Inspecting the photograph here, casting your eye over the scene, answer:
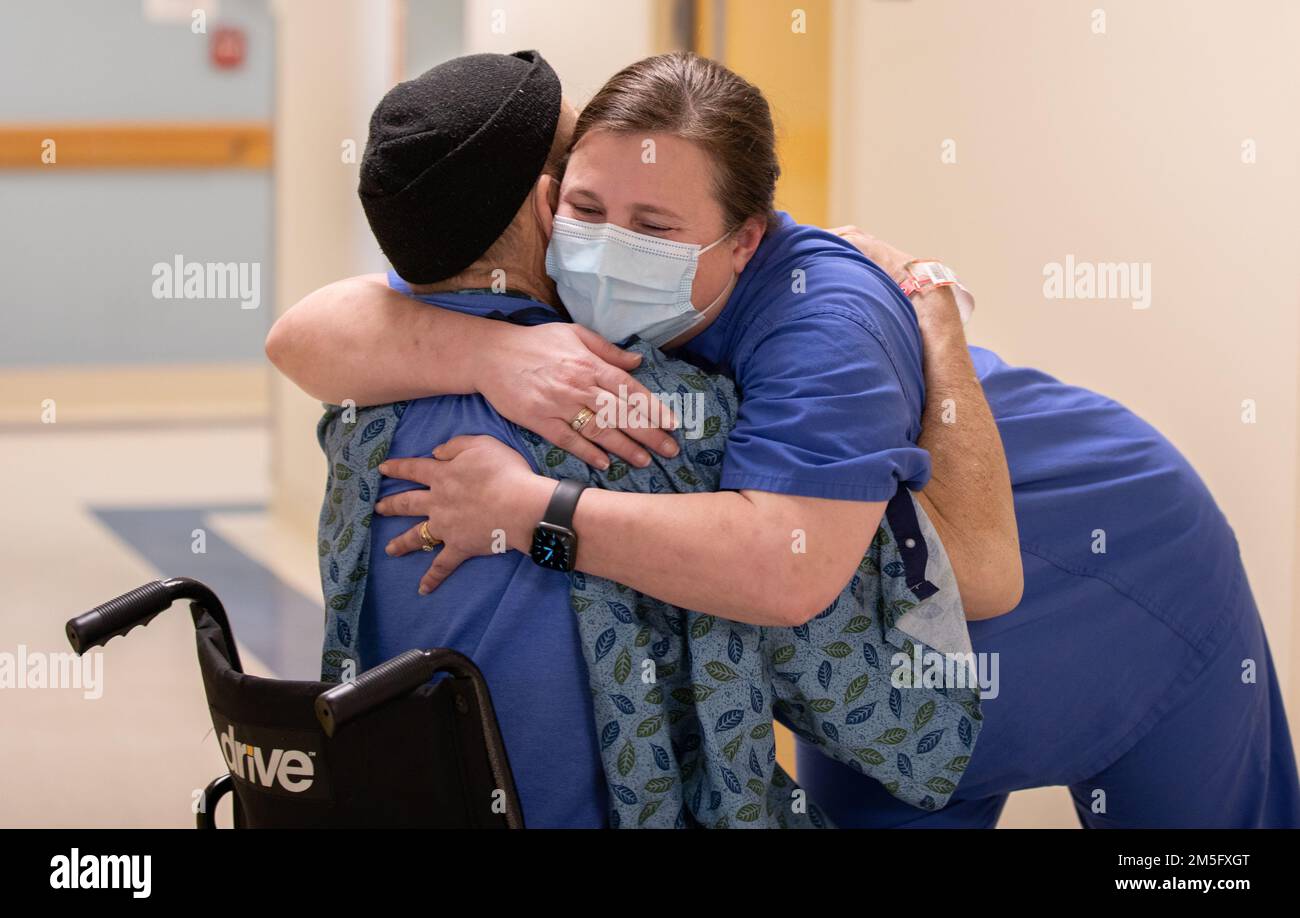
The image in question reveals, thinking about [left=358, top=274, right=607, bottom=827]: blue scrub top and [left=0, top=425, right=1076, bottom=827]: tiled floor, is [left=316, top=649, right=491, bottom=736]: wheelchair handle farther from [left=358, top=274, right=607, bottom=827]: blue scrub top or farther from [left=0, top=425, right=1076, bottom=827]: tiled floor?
[left=0, top=425, right=1076, bottom=827]: tiled floor

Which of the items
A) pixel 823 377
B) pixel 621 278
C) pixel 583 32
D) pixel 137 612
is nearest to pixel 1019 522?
pixel 823 377

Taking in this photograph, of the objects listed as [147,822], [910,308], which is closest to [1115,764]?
[910,308]

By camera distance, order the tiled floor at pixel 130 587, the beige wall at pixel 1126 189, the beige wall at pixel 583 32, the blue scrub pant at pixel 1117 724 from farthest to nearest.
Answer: the beige wall at pixel 583 32
the tiled floor at pixel 130 587
the beige wall at pixel 1126 189
the blue scrub pant at pixel 1117 724

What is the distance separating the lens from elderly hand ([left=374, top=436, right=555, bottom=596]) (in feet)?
4.58

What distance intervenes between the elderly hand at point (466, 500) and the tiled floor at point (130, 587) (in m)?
0.65

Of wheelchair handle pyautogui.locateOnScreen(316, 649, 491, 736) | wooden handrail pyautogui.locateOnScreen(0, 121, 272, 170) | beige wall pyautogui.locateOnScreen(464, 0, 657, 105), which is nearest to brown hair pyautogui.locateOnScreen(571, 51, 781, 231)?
wheelchair handle pyautogui.locateOnScreen(316, 649, 491, 736)

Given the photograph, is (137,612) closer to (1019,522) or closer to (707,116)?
(707,116)

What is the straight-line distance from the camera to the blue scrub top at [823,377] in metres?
1.38

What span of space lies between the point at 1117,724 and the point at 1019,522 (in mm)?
291

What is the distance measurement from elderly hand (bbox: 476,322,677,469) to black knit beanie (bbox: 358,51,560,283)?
5.2 inches

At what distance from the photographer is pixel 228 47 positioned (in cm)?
770

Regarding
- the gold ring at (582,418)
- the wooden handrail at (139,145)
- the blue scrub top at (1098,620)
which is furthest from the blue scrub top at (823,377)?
the wooden handrail at (139,145)

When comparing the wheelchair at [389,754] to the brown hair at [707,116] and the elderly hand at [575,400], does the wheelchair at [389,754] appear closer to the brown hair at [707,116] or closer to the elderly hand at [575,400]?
the elderly hand at [575,400]

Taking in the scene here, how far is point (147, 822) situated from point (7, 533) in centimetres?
278
